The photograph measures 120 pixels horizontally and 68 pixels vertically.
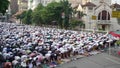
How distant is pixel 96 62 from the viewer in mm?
28406

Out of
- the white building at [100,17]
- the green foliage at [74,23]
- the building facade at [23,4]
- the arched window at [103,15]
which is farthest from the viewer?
the building facade at [23,4]

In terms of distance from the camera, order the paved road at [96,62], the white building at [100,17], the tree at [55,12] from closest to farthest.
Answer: the paved road at [96,62] → the tree at [55,12] → the white building at [100,17]

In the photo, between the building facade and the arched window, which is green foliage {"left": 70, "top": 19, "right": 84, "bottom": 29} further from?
the building facade

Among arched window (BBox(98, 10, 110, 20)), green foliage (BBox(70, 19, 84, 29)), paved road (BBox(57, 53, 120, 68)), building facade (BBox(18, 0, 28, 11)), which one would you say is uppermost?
building facade (BBox(18, 0, 28, 11))

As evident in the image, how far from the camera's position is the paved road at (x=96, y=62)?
26531mm

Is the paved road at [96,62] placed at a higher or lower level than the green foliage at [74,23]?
lower

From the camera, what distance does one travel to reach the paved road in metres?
26.5

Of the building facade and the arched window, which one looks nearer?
the arched window

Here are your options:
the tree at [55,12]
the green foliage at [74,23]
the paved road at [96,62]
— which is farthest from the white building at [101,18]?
the paved road at [96,62]

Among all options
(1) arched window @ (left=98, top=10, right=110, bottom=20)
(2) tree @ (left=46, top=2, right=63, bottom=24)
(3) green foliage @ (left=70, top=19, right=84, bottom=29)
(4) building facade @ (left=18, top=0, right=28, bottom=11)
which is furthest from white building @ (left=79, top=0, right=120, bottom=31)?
(4) building facade @ (left=18, top=0, right=28, bottom=11)

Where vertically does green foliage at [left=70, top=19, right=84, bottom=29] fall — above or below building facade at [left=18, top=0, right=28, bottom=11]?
below

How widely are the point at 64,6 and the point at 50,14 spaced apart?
18.1ft

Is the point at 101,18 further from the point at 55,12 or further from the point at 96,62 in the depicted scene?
the point at 96,62

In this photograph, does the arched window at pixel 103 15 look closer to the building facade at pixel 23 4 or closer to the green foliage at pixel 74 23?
the green foliage at pixel 74 23
